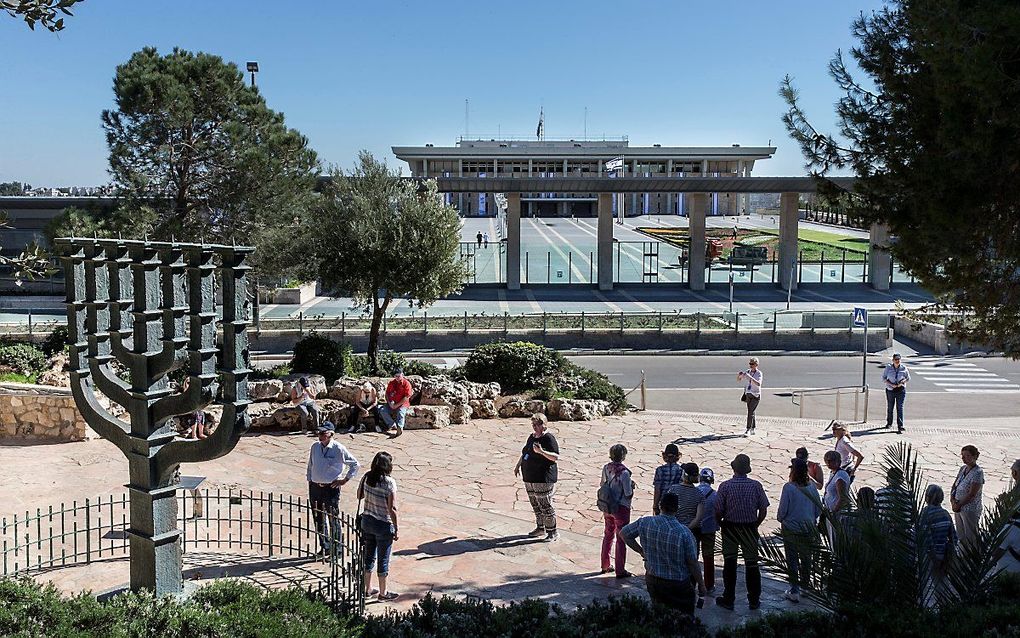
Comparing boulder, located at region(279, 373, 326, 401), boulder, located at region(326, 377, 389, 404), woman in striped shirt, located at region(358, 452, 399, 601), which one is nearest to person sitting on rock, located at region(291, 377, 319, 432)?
boulder, located at region(279, 373, 326, 401)

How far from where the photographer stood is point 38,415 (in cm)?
1523

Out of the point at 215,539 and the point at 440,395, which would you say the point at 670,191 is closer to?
the point at 440,395

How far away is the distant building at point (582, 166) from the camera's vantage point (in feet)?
279

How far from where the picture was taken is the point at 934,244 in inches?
401

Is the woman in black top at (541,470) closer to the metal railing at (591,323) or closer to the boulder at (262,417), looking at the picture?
the boulder at (262,417)

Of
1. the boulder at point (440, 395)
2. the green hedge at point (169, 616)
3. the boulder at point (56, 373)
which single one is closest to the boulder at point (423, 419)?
the boulder at point (440, 395)

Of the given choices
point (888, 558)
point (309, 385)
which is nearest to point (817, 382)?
point (309, 385)

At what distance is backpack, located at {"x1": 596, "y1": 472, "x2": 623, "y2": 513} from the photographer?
9438 millimetres

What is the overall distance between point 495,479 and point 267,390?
5.67m

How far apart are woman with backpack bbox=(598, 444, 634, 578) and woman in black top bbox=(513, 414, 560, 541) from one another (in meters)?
0.99

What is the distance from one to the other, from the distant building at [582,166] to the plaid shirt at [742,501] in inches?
2857

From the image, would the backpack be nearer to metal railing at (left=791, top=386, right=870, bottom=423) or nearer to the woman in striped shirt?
the woman in striped shirt

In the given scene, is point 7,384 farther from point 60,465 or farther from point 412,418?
point 412,418

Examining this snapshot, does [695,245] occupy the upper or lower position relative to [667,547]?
upper
